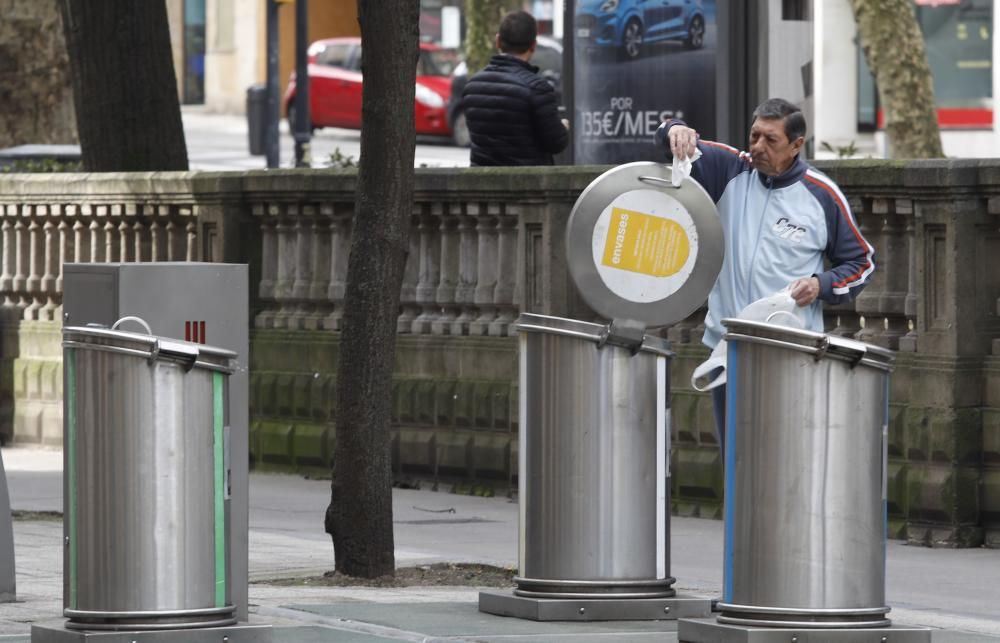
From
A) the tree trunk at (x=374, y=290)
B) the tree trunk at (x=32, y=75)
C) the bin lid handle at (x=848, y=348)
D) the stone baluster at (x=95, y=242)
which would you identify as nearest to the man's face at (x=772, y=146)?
the bin lid handle at (x=848, y=348)

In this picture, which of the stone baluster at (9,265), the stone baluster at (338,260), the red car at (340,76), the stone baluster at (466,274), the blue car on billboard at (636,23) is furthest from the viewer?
the red car at (340,76)

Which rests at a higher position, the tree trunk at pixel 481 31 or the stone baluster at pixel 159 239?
the tree trunk at pixel 481 31

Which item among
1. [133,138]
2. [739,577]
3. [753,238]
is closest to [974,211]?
[753,238]

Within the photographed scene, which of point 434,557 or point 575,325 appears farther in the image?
point 434,557

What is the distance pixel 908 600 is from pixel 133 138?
24.7ft

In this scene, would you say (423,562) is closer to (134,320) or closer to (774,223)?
(774,223)

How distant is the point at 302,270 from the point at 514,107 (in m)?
2.07

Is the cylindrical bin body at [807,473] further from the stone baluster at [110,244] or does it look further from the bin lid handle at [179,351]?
the stone baluster at [110,244]

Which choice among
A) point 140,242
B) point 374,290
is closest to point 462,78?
point 140,242

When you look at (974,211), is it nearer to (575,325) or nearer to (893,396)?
(893,396)

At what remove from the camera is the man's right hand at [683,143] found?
24.6 feet

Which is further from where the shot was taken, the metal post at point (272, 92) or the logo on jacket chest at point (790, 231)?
the metal post at point (272, 92)

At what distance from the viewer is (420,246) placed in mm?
13094

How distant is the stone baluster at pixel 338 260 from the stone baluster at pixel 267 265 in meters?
0.53
